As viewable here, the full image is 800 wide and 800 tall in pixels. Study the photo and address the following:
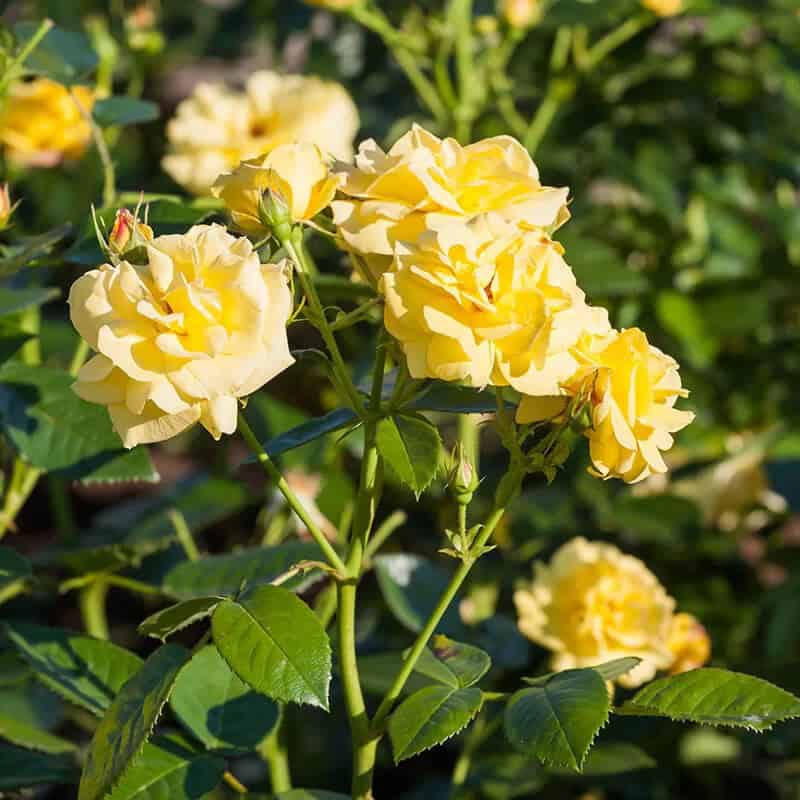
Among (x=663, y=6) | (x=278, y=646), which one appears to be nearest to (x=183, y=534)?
(x=278, y=646)

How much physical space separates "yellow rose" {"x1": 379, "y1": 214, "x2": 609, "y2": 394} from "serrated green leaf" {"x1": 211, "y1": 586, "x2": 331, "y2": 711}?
16cm

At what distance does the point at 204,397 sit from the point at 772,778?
113 cm

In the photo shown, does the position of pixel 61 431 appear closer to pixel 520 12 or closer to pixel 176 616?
pixel 176 616

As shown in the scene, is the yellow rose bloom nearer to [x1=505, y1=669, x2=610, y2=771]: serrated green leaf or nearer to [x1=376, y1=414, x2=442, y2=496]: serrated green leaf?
[x1=376, y1=414, x2=442, y2=496]: serrated green leaf

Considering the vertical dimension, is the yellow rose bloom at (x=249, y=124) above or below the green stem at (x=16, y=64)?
below

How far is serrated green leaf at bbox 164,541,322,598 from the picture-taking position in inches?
40.6

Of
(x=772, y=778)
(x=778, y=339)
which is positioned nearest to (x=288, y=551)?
(x=772, y=778)

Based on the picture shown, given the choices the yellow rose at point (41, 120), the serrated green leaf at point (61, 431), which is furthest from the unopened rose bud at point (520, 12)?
the serrated green leaf at point (61, 431)

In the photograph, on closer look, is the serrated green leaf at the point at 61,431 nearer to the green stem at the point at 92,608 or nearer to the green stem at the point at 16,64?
the green stem at the point at 16,64

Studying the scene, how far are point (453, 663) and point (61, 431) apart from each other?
38 cm

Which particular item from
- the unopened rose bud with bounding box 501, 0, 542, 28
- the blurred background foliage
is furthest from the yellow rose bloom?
the unopened rose bud with bounding box 501, 0, 542, 28

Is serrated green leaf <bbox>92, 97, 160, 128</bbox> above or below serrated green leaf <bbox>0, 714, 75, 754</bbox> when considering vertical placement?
above

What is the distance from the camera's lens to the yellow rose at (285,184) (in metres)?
0.79

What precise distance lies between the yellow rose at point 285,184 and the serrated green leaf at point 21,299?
0.91ft
